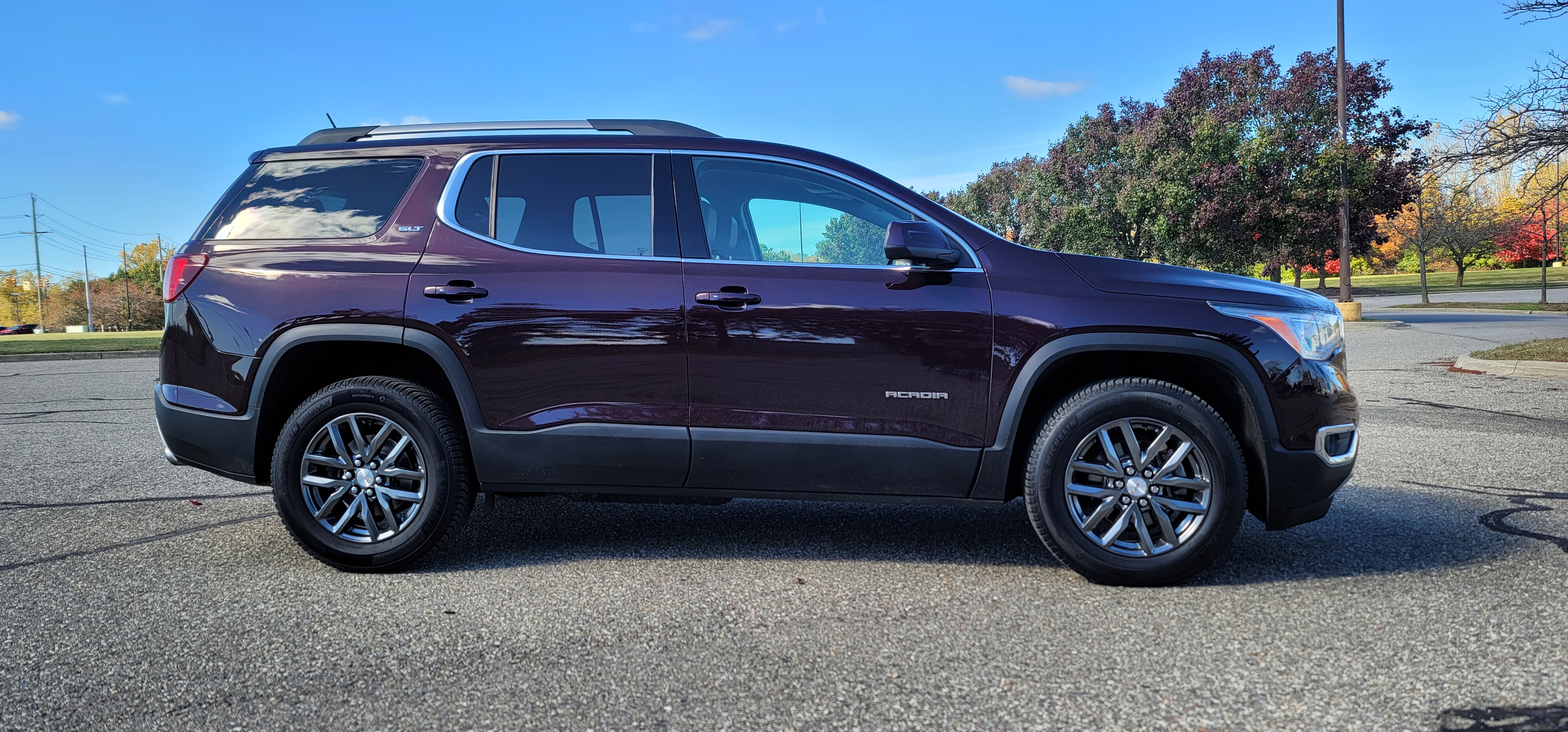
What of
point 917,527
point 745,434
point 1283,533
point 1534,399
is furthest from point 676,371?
point 1534,399

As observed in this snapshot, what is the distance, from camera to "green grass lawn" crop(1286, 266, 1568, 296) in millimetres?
50594

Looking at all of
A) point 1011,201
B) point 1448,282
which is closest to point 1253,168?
point 1011,201


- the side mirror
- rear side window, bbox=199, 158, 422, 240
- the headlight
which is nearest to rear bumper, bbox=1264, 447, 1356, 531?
the headlight

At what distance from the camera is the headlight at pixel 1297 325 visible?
12.5ft

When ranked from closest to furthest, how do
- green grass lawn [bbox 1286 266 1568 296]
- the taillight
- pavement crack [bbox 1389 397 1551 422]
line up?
1. the taillight
2. pavement crack [bbox 1389 397 1551 422]
3. green grass lawn [bbox 1286 266 1568 296]

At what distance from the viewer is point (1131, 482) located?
3.79 metres

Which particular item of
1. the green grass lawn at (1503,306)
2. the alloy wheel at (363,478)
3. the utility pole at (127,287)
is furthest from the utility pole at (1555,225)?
the utility pole at (127,287)

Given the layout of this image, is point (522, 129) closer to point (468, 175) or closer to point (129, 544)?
point (468, 175)

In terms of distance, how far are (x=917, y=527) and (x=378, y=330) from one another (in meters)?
2.56

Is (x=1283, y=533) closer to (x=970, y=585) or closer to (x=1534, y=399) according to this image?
(x=970, y=585)

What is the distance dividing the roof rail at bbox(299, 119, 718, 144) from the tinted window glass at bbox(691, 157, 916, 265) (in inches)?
9.8

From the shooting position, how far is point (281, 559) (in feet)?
14.1

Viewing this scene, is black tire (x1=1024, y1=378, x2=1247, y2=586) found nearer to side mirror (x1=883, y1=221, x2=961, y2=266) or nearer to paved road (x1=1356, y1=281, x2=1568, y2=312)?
side mirror (x1=883, y1=221, x2=961, y2=266)

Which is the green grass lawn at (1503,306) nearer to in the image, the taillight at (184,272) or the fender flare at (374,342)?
the fender flare at (374,342)
